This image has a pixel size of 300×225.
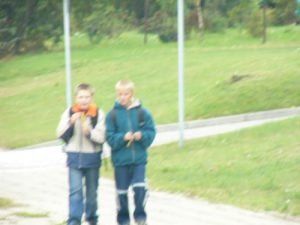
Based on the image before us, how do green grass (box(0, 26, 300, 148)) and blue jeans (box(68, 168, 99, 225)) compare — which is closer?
blue jeans (box(68, 168, 99, 225))

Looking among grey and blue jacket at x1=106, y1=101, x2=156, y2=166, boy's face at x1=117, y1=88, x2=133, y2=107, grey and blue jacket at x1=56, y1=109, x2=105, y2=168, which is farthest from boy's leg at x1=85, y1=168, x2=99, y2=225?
boy's face at x1=117, y1=88, x2=133, y2=107

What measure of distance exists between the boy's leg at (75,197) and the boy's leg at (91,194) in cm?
8

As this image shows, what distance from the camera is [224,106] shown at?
2155 cm

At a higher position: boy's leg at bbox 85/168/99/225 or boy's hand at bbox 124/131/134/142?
boy's hand at bbox 124/131/134/142

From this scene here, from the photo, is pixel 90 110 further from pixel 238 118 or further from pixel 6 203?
pixel 238 118

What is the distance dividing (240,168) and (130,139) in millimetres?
4341

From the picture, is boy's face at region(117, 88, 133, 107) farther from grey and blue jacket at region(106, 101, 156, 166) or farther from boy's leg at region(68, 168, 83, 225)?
boy's leg at region(68, 168, 83, 225)

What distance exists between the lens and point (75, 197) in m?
10.2

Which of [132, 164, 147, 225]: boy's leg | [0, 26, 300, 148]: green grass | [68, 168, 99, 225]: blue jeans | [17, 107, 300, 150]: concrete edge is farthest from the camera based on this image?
[0, 26, 300, 148]: green grass

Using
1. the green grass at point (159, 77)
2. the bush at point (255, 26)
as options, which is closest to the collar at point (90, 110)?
the green grass at point (159, 77)

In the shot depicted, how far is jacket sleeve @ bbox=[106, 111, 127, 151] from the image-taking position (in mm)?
9844

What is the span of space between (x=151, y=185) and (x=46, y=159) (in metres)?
4.15

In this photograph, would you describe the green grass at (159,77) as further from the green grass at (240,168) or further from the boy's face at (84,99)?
the boy's face at (84,99)

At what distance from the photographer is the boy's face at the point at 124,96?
9828mm
